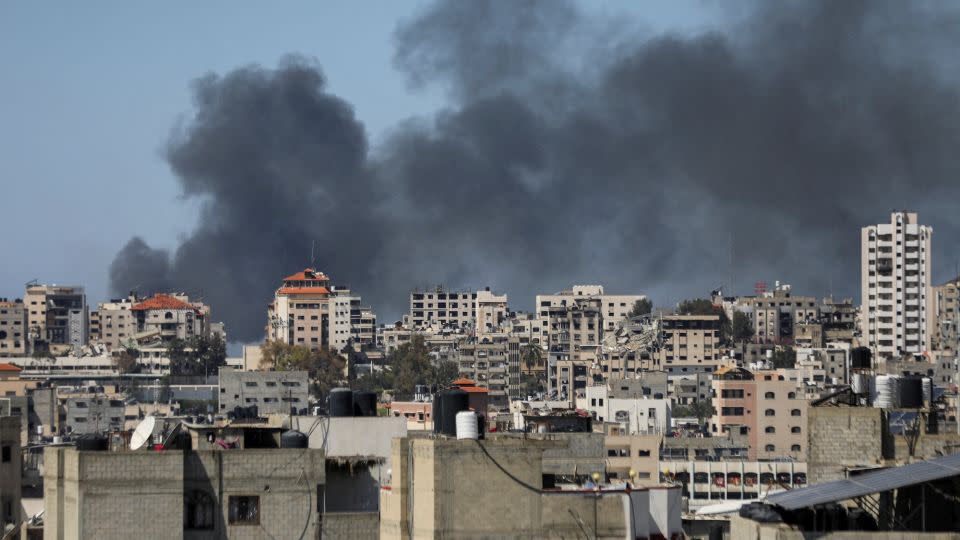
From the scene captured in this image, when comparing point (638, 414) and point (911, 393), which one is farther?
point (638, 414)

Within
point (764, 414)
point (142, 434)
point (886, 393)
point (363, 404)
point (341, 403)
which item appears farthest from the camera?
point (764, 414)

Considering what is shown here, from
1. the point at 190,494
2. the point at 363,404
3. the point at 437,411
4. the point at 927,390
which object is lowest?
the point at 190,494

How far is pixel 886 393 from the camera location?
96.8 ft

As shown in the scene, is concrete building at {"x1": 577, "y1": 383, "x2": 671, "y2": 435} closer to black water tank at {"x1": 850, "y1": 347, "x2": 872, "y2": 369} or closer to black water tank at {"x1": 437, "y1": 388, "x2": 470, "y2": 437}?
black water tank at {"x1": 850, "y1": 347, "x2": 872, "y2": 369}

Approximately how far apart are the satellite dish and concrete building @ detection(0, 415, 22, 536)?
22.4 ft

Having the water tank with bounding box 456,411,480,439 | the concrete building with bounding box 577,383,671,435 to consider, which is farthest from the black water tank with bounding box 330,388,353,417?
the concrete building with bounding box 577,383,671,435

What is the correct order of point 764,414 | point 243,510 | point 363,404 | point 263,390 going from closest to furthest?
point 243,510 < point 363,404 < point 764,414 < point 263,390

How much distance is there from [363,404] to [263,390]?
427 feet

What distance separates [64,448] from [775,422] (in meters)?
104

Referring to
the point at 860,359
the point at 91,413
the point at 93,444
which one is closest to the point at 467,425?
the point at 93,444

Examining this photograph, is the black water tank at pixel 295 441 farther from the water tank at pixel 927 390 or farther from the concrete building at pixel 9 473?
the water tank at pixel 927 390

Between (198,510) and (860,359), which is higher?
(860,359)

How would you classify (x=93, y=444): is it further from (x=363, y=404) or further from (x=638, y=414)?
(x=638, y=414)

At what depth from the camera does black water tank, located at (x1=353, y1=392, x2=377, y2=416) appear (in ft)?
107
